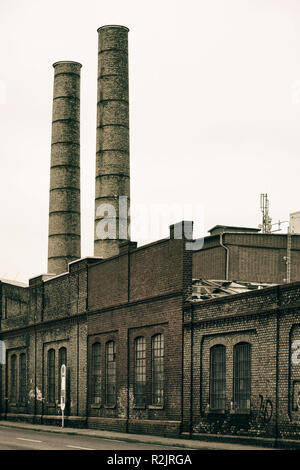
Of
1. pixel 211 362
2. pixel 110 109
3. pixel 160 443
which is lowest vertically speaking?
pixel 160 443

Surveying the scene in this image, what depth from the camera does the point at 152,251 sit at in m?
33.9

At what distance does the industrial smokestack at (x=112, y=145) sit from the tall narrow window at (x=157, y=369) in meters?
16.4

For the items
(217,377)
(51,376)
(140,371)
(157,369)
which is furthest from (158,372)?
(51,376)

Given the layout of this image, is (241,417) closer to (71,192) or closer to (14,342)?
(14,342)

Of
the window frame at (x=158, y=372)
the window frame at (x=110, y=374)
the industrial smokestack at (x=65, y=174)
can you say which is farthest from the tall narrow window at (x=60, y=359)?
the industrial smokestack at (x=65, y=174)

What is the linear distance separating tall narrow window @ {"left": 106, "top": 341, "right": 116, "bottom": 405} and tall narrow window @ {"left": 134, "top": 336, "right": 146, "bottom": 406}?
2086mm

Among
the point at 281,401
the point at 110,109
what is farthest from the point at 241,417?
the point at 110,109

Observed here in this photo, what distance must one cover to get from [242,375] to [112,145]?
967 inches

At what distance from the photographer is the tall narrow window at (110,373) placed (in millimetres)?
36969

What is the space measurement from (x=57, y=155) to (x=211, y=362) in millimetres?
28149

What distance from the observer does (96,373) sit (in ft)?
126

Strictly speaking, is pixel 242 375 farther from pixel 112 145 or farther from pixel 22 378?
pixel 112 145

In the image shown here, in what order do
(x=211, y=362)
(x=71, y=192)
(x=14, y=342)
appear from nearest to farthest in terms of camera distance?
(x=211, y=362)
(x=14, y=342)
(x=71, y=192)
